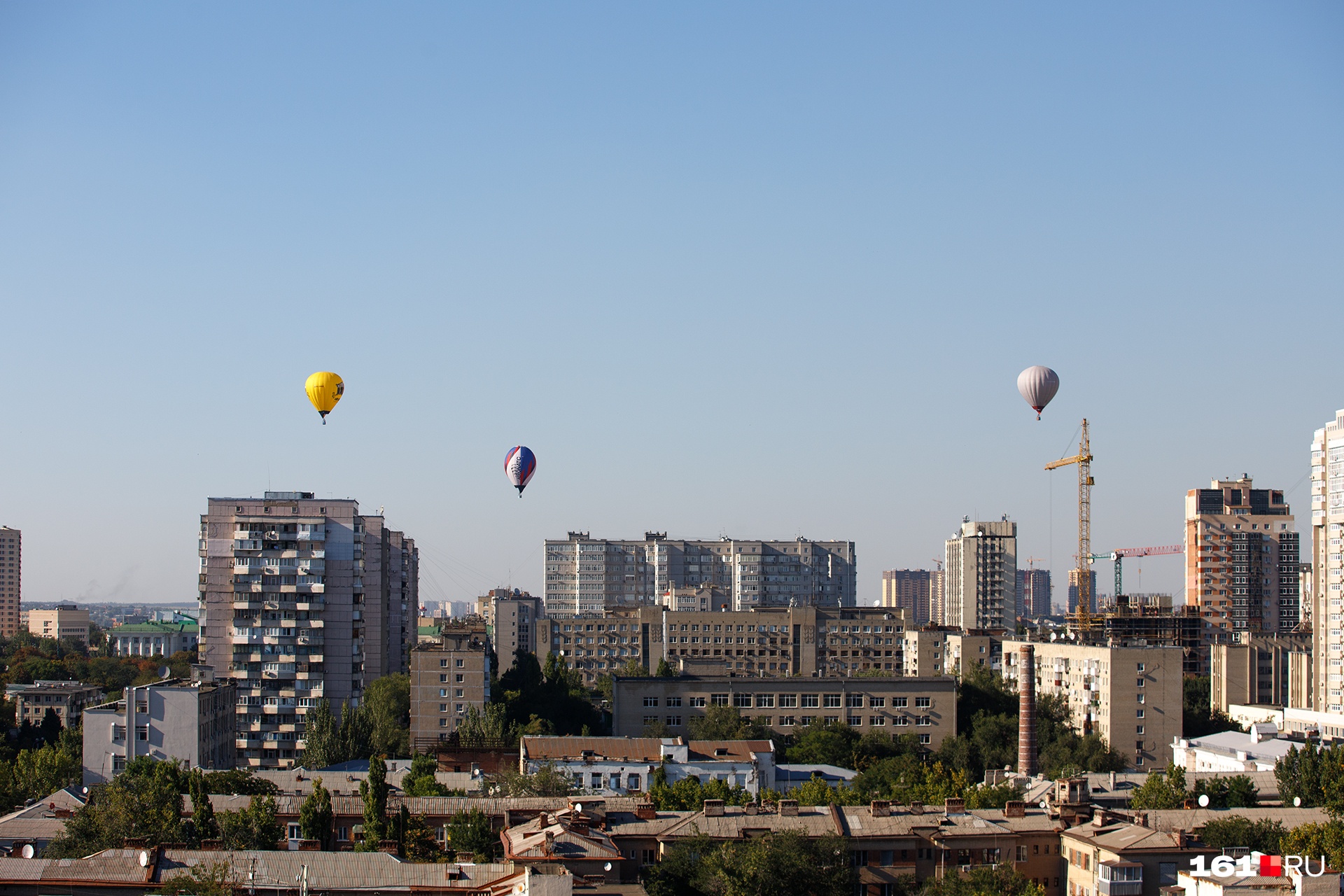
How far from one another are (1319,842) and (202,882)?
26416 mm

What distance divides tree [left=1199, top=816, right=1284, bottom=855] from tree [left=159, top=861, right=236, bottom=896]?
2265cm

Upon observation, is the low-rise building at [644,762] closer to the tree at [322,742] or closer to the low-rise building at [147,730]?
the tree at [322,742]

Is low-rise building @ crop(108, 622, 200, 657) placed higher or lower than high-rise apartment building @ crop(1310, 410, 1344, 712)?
lower

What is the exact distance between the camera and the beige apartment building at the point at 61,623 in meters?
185

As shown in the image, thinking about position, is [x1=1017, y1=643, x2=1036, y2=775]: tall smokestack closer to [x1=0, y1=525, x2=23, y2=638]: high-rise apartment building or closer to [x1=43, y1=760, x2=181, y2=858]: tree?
[x1=43, y1=760, x2=181, y2=858]: tree

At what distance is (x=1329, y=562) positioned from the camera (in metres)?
76.1

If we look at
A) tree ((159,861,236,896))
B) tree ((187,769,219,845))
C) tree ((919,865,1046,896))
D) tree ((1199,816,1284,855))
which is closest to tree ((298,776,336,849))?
tree ((187,769,219,845))

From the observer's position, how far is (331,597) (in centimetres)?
6712

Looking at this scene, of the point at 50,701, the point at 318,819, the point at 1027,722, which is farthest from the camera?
the point at 50,701

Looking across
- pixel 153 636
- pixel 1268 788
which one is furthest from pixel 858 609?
pixel 153 636

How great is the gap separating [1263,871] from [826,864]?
968 centimetres

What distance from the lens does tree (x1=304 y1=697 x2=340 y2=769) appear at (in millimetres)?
59281

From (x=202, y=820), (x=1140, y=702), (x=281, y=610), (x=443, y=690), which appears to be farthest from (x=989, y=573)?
(x=202, y=820)

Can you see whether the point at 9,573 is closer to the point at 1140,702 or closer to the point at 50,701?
the point at 50,701
